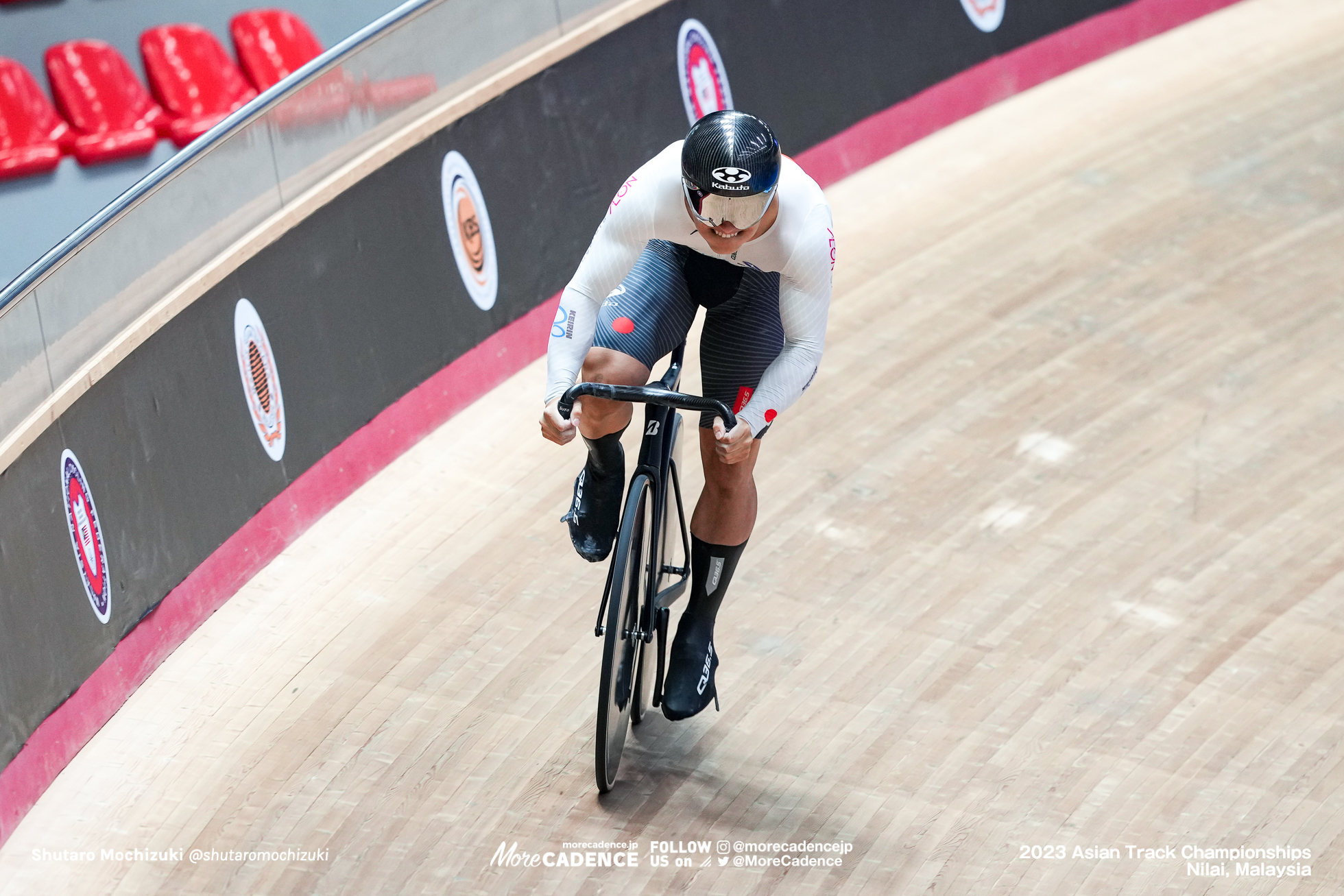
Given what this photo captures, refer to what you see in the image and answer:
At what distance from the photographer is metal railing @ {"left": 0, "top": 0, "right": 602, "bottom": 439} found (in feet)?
10.6

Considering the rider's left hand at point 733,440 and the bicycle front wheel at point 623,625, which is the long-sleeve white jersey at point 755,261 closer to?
the rider's left hand at point 733,440

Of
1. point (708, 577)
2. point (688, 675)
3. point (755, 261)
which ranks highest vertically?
point (755, 261)

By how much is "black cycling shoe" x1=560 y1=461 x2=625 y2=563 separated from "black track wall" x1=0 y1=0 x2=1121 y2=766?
1.25m

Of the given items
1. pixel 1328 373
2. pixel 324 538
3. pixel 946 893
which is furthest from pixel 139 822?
pixel 1328 373

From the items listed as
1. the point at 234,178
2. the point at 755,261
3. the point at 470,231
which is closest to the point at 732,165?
the point at 755,261

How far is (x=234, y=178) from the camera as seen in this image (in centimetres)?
384

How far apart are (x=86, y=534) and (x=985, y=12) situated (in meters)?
4.56

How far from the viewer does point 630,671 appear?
2994 mm

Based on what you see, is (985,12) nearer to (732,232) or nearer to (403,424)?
(403,424)

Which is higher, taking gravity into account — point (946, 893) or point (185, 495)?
point (185, 495)

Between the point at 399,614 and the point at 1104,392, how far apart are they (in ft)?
7.69

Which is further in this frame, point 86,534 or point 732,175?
point 86,534

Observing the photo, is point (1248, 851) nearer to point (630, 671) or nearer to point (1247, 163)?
point (630, 671)

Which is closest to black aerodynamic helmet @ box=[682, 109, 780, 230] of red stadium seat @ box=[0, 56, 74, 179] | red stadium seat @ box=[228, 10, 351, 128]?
red stadium seat @ box=[0, 56, 74, 179]
